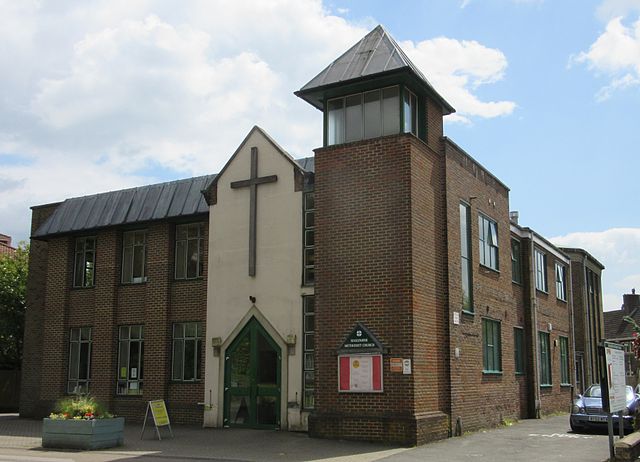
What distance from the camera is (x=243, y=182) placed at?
66.5 feet

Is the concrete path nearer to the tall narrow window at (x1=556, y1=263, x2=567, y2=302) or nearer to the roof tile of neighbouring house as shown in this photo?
the roof tile of neighbouring house

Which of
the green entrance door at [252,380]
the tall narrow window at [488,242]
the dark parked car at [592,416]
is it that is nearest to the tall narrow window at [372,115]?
the tall narrow window at [488,242]

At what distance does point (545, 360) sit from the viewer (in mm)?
26641

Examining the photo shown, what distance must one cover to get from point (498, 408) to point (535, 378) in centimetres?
410

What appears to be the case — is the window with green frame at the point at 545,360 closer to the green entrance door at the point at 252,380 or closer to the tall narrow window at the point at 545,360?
the tall narrow window at the point at 545,360

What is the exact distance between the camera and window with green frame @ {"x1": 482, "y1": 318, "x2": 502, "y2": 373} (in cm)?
2069

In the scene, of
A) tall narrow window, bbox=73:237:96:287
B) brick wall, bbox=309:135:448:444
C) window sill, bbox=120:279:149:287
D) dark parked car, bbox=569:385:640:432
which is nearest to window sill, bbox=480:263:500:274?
brick wall, bbox=309:135:448:444

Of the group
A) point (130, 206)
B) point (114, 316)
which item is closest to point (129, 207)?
point (130, 206)

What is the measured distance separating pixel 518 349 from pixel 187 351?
431 inches

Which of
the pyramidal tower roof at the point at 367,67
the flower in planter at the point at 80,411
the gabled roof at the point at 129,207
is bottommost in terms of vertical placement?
the flower in planter at the point at 80,411

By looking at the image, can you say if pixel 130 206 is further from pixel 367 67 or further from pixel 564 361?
pixel 564 361

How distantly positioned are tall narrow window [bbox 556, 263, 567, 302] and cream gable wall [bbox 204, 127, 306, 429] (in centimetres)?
1510

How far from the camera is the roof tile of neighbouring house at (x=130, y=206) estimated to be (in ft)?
74.4

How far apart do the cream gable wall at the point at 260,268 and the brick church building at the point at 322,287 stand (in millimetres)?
45
